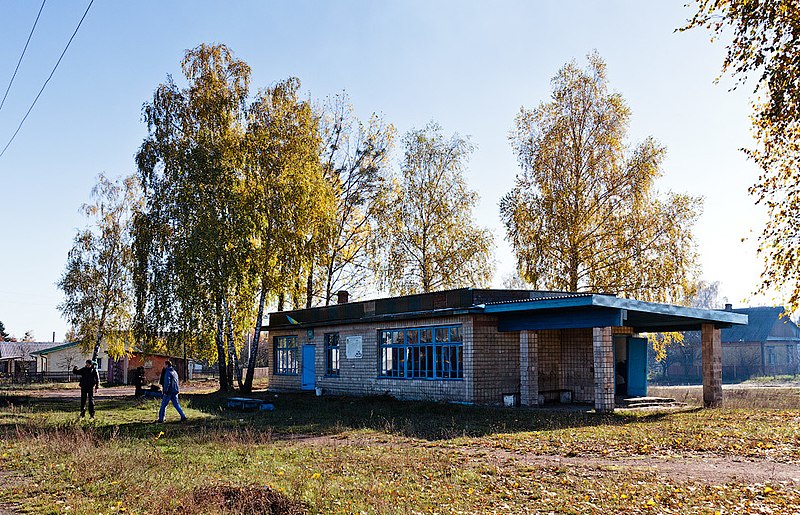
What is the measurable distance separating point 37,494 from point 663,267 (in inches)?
1043

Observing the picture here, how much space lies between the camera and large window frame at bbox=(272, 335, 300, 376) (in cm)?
3384

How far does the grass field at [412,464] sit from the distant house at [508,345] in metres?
2.47

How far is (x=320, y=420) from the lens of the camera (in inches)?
797

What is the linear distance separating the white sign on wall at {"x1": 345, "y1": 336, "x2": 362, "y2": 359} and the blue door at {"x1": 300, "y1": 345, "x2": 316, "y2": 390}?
3.21 metres

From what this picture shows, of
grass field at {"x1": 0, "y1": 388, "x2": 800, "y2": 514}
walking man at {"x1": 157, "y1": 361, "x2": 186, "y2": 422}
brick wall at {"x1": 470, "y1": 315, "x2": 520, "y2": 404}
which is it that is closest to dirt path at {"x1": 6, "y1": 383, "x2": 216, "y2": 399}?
grass field at {"x1": 0, "y1": 388, "x2": 800, "y2": 514}

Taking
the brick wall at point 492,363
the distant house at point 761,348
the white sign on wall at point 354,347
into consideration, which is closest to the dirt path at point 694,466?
the brick wall at point 492,363

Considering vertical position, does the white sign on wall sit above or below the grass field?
Answer: above

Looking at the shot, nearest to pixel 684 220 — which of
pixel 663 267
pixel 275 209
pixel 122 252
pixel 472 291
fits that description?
pixel 663 267

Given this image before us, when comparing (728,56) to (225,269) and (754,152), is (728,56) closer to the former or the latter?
(754,152)

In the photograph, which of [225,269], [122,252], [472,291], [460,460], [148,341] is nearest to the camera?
[460,460]

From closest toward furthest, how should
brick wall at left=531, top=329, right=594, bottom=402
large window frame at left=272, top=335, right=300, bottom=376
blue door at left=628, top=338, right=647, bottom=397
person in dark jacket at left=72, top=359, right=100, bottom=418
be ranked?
person in dark jacket at left=72, top=359, right=100, bottom=418 < brick wall at left=531, top=329, right=594, bottom=402 < blue door at left=628, top=338, right=647, bottom=397 < large window frame at left=272, top=335, right=300, bottom=376

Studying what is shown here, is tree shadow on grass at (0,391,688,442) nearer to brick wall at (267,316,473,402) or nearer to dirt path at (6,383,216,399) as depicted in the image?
brick wall at (267,316,473,402)

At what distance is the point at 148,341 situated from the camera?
99.3ft

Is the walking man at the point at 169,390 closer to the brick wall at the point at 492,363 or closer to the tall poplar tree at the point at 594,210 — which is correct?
the brick wall at the point at 492,363
